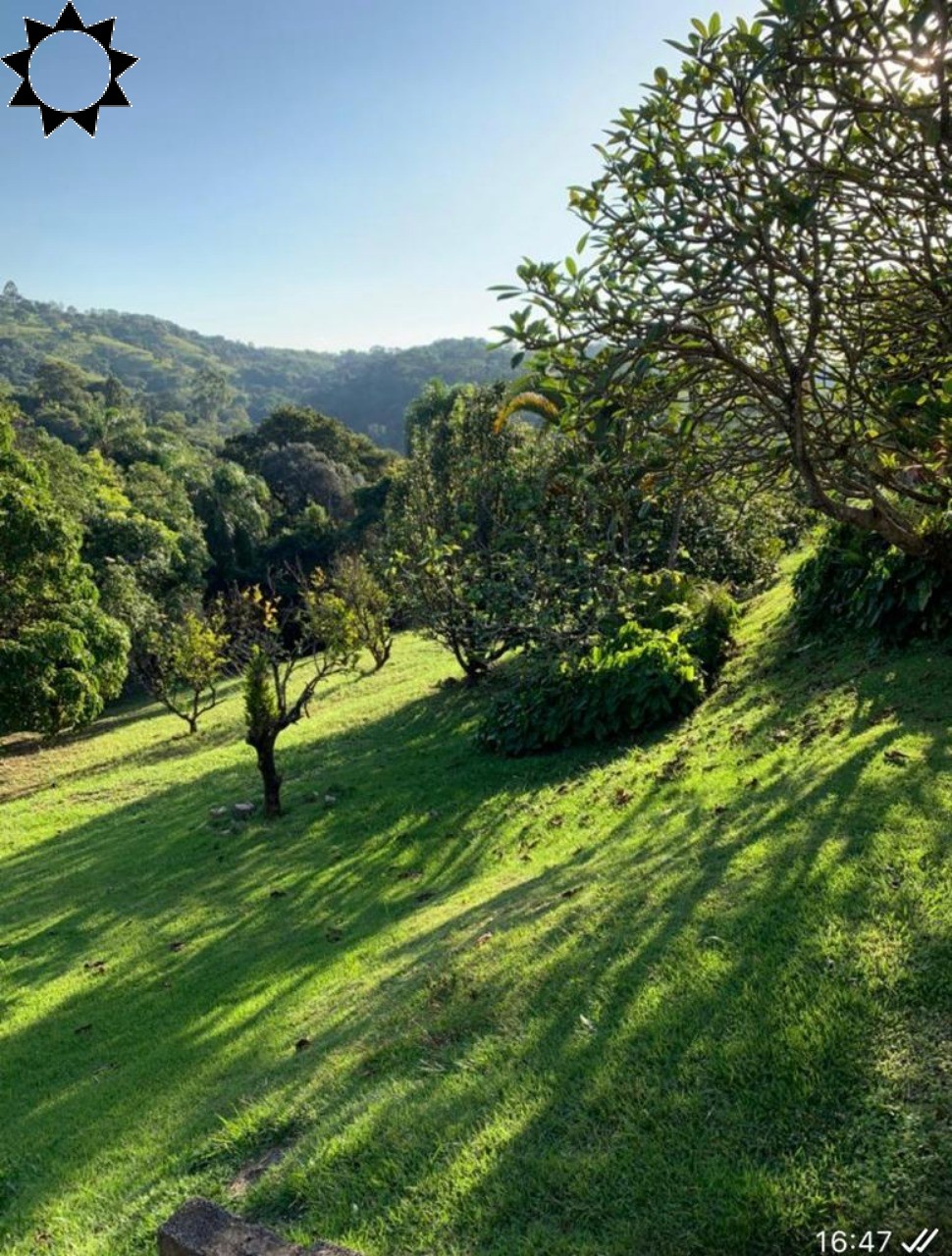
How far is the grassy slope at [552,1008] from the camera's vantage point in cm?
266

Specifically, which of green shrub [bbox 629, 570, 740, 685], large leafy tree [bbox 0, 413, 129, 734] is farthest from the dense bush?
large leafy tree [bbox 0, 413, 129, 734]

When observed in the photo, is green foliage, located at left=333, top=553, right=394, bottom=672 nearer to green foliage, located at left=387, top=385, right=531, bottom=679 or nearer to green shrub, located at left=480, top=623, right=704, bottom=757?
green foliage, located at left=387, top=385, right=531, bottom=679

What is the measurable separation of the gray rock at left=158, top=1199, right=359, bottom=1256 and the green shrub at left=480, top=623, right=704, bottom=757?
24.1ft

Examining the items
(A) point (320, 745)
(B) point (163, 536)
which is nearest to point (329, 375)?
(B) point (163, 536)

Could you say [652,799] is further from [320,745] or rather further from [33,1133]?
[320,745]

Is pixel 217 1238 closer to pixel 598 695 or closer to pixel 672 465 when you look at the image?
pixel 672 465

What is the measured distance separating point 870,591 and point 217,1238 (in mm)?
7997

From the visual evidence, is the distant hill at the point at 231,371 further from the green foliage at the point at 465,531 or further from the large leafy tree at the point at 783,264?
the large leafy tree at the point at 783,264

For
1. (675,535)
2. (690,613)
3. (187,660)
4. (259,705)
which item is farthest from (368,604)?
(675,535)

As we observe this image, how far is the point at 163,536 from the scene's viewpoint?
29406mm

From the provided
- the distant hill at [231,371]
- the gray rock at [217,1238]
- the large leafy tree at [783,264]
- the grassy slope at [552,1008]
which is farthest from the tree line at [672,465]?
the distant hill at [231,371]

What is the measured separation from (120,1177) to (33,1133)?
1388mm

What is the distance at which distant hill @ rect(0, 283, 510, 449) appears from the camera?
388 feet

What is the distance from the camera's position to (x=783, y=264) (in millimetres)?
3287
